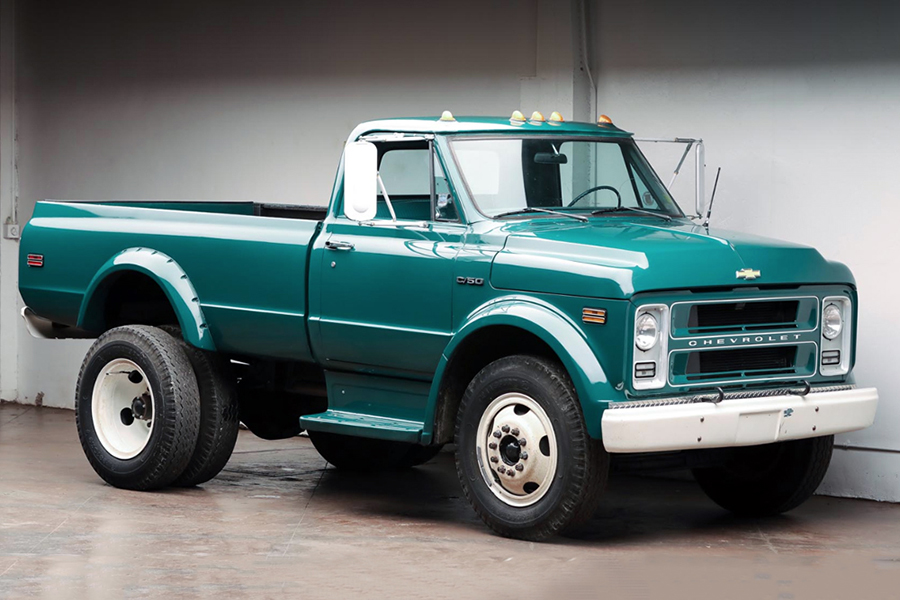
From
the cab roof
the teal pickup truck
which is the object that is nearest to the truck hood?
the teal pickup truck

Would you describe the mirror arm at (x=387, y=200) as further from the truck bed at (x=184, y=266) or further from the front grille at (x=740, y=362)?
the front grille at (x=740, y=362)

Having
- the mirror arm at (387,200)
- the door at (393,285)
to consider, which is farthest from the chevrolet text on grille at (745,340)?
the mirror arm at (387,200)

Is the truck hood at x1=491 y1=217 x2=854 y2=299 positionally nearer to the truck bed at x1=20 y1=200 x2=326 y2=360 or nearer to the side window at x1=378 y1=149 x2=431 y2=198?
the side window at x1=378 y1=149 x2=431 y2=198

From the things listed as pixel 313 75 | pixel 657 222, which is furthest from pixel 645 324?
pixel 313 75

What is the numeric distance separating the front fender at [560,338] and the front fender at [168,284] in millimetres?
1900

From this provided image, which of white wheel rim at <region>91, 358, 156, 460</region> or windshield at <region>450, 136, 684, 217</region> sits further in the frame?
white wheel rim at <region>91, 358, 156, 460</region>

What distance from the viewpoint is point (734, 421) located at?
7.25 meters

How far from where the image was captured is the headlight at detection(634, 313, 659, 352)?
23.5ft

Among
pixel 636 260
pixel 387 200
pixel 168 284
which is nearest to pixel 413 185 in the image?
pixel 387 200

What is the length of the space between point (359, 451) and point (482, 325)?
272 cm

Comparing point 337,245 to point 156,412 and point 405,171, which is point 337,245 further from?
point 156,412

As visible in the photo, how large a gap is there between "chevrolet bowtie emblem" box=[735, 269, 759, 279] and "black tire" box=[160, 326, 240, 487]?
10.8ft

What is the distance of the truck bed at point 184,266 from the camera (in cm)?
856

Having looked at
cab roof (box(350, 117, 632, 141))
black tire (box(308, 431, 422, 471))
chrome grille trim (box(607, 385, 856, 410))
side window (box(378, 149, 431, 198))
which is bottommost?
black tire (box(308, 431, 422, 471))
